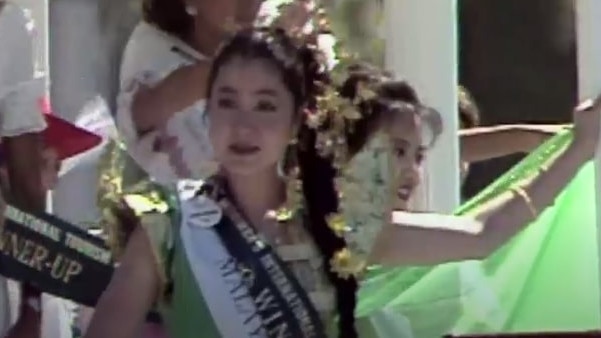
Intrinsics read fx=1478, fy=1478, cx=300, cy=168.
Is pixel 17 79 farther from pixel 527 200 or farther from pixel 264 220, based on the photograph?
pixel 527 200

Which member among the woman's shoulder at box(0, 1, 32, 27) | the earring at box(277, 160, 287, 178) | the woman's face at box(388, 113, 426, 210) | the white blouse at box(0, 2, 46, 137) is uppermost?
the woman's shoulder at box(0, 1, 32, 27)

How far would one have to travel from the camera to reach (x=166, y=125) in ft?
7.07

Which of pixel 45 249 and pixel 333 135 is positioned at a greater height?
pixel 333 135

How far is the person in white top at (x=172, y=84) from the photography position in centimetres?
212

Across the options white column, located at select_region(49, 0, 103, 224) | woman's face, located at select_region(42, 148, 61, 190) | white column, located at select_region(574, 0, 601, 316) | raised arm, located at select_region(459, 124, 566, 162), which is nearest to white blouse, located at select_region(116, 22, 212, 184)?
woman's face, located at select_region(42, 148, 61, 190)

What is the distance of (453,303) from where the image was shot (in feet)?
6.97

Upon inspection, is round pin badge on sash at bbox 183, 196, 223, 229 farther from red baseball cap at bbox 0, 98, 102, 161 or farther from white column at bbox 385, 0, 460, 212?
white column at bbox 385, 0, 460, 212

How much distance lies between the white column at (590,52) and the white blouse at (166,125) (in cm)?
54

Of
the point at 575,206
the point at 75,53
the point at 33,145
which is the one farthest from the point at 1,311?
the point at 75,53

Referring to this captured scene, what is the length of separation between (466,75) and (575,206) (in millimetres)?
2700

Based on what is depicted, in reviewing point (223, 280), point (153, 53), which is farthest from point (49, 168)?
point (223, 280)

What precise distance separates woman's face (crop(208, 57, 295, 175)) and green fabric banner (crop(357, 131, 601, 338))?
0.96 feet

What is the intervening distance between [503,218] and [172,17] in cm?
57

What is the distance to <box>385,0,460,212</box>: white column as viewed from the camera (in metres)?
2.46
